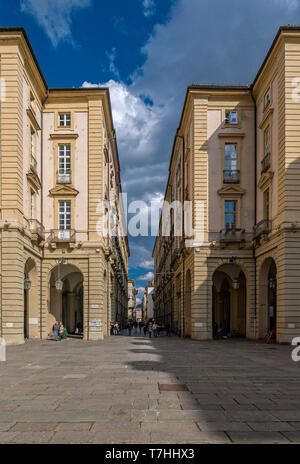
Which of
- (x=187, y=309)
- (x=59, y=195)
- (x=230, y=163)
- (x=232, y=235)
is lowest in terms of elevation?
(x=187, y=309)

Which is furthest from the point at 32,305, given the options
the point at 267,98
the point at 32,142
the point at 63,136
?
the point at 267,98

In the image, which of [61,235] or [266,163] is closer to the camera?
[266,163]

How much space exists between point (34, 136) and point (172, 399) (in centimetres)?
2681

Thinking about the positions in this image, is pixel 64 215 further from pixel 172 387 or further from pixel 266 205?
pixel 172 387

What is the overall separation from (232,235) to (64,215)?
12790mm

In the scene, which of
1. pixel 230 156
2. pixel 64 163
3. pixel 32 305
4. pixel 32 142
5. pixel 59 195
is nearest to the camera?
pixel 32 142

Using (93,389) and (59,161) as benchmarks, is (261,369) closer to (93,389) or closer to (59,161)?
(93,389)

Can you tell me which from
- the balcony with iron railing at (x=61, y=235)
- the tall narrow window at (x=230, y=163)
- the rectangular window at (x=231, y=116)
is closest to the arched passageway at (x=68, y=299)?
the balcony with iron railing at (x=61, y=235)

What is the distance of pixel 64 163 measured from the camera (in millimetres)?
35625

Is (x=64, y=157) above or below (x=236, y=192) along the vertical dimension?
above

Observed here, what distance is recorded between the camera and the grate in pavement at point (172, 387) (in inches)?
471

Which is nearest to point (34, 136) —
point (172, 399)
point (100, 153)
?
point (100, 153)

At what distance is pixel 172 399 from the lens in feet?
34.6
